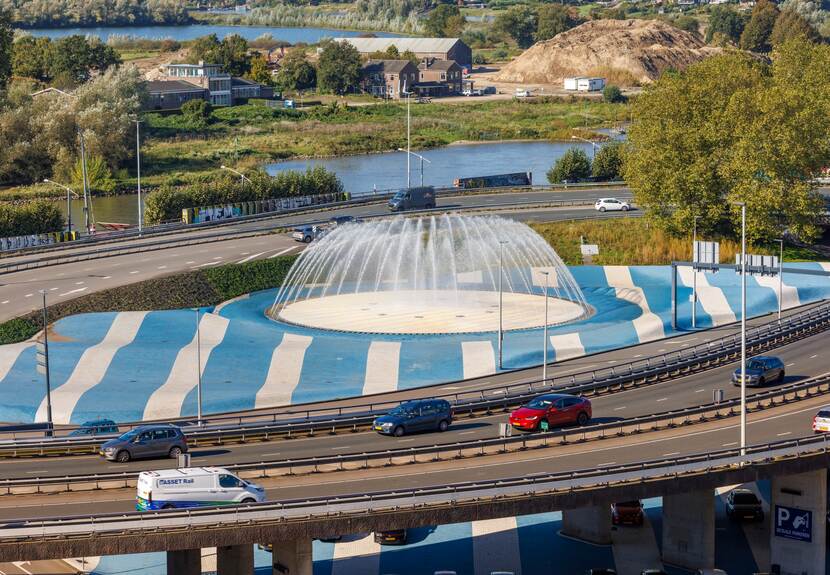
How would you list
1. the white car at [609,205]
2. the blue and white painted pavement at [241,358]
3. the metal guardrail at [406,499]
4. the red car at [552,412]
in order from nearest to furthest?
the metal guardrail at [406,499] < the red car at [552,412] < the blue and white painted pavement at [241,358] < the white car at [609,205]

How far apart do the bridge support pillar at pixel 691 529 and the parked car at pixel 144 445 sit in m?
18.2

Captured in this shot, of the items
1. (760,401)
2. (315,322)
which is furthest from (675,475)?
(315,322)

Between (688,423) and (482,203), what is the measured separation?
72855mm

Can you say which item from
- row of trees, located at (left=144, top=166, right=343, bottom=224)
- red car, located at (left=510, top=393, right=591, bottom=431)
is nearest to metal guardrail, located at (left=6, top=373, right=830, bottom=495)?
red car, located at (left=510, top=393, right=591, bottom=431)

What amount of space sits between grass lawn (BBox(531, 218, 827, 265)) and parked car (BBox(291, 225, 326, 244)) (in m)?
18.2

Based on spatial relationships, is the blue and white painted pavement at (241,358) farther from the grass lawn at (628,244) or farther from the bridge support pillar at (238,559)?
the bridge support pillar at (238,559)

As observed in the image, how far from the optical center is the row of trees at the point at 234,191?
12206cm

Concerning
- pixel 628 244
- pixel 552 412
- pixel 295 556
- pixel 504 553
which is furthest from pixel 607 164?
pixel 295 556

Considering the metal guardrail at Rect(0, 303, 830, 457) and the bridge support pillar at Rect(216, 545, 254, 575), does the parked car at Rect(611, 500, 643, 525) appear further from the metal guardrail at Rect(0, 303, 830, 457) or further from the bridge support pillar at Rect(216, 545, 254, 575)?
the bridge support pillar at Rect(216, 545, 254, 575)

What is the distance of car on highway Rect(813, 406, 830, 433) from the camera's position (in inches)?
2184

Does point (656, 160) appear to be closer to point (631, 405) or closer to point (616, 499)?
point (631, 405)

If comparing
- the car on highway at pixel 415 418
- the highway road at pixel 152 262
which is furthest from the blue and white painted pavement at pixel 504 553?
the highway road at pixel 152 262

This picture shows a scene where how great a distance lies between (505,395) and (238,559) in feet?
68.4

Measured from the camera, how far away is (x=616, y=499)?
1859 inches
